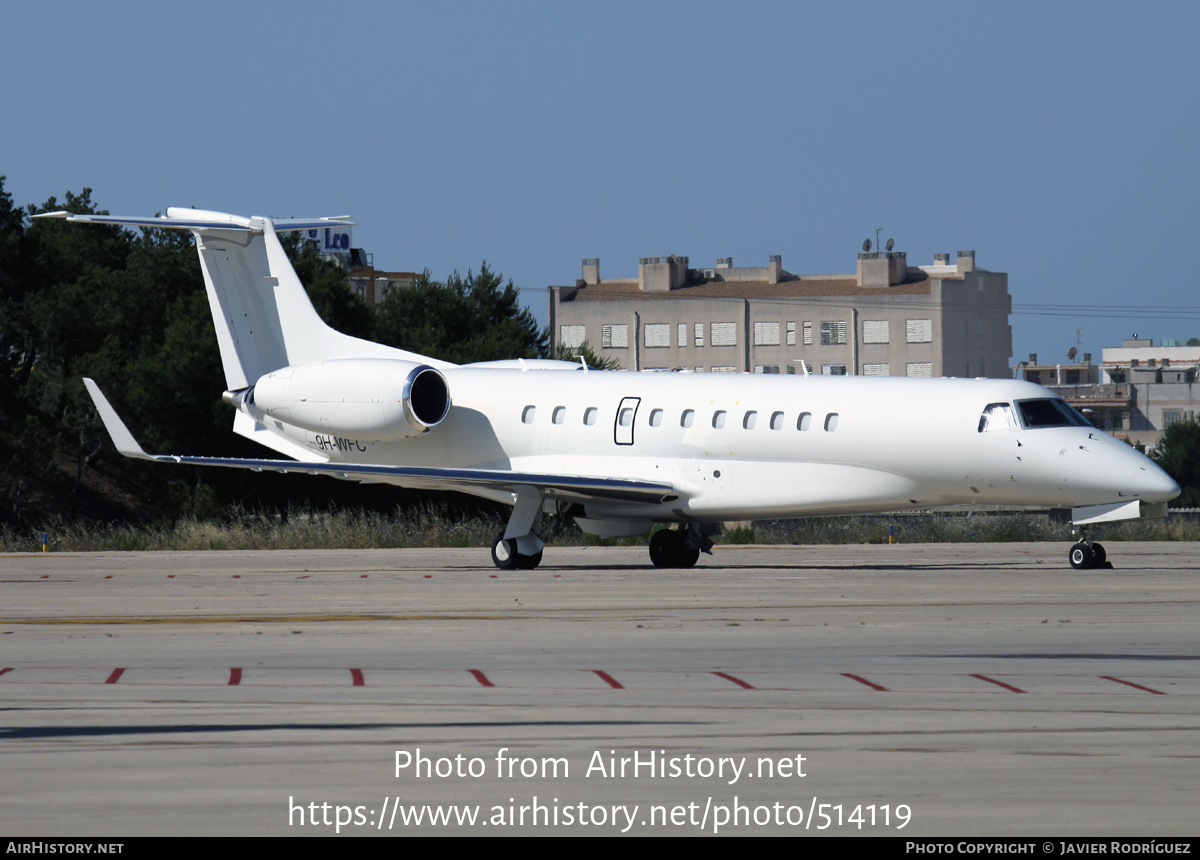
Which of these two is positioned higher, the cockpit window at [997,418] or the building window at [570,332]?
the cockpit window at [997,418]

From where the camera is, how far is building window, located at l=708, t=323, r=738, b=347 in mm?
117312

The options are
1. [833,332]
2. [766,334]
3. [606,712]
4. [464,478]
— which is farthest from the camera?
[766,334]

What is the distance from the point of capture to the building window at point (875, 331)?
113875 millimetres

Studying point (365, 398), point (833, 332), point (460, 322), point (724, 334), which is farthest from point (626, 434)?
point (724, 334)

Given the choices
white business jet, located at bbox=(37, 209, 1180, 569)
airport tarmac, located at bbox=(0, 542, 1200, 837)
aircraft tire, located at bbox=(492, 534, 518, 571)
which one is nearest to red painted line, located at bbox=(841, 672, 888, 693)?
airport tarmac, located at bbox=(0, 542, 1200, 837)

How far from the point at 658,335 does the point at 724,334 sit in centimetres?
533

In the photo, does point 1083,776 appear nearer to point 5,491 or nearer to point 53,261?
point 5,491

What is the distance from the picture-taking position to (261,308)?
29109 mm

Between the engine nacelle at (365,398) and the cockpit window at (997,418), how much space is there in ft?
30.8

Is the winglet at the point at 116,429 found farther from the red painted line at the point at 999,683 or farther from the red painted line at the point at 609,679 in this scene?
the red painted line at the point at 999,683

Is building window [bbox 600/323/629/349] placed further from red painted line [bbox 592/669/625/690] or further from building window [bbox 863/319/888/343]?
red painted line [bbox 592/669/625/690]

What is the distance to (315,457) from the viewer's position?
28141mm

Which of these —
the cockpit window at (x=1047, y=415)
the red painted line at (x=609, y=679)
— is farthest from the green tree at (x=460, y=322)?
the red painted line at (x=609, y=679)

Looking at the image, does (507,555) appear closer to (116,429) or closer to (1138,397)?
(116,429)
